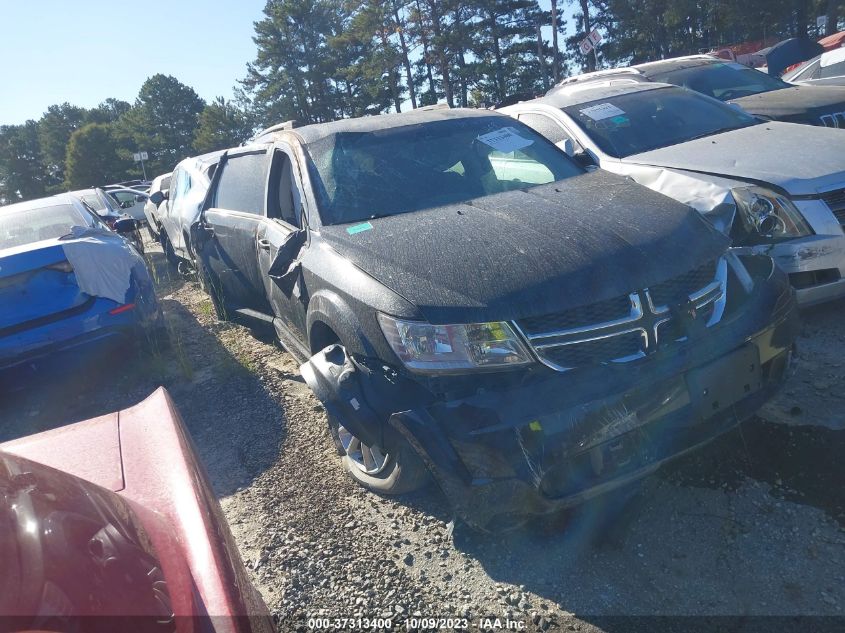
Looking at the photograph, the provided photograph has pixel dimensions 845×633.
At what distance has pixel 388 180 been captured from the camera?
11.7 feet

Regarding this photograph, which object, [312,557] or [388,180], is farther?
[388,180]

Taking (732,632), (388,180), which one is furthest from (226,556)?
(388,180)

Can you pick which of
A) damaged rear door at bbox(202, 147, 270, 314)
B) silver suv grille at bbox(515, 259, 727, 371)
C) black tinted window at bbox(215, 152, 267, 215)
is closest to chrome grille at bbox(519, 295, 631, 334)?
silver suv grille at bbox(515, 259, 727, 371)

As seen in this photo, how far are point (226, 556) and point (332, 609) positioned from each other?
1.10 m

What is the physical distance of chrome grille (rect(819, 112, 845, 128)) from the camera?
602 cm

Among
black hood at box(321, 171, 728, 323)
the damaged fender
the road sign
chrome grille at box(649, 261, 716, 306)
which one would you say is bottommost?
the damaged fender

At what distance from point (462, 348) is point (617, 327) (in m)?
0.59

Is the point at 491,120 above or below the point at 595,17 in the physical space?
below

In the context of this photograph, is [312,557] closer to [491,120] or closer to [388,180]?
[388,180]

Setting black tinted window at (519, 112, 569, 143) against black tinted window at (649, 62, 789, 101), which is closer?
black tinted window at (519, 112, 569, 143)

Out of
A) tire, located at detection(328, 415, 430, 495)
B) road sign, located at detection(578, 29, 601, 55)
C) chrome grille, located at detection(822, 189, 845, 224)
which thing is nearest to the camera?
tire, located at detection(328, 415, 430, 495)

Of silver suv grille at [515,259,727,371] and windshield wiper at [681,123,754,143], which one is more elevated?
windshield wiper at [681,123,754,143]

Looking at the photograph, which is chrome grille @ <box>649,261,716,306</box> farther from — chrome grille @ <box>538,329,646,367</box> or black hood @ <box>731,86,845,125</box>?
black hood @ <box>731,86,845,125</box>

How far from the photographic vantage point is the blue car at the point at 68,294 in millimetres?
4367
